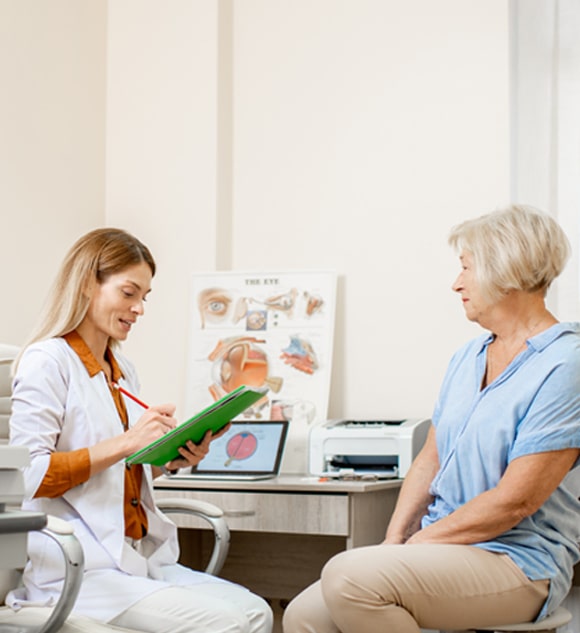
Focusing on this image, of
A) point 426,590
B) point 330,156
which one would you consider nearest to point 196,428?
point 426,590

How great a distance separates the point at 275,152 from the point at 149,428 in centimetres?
206

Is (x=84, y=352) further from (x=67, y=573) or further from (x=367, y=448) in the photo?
(x=367, y=448)

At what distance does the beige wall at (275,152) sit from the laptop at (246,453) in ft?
1.22

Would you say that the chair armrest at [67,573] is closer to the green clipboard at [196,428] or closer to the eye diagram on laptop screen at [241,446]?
the green clipboard at [196,428]

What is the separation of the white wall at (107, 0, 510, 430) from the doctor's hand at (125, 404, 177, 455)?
1.61 m

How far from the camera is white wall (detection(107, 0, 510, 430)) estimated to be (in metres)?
3.52

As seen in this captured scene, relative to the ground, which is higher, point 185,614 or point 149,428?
point 149,428

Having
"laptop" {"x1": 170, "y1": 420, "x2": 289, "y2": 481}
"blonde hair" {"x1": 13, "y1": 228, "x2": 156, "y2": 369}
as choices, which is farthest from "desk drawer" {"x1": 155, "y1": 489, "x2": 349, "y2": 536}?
"blonde hair" {"x1": 13, "y1": 228, "x2": 156, "y2": 369}

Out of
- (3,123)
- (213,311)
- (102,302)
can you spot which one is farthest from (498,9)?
(102,302)

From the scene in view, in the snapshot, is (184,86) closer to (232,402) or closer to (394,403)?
(394,403)

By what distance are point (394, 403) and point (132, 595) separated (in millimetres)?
1789

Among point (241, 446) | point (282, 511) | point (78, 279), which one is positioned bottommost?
point (282, 511)

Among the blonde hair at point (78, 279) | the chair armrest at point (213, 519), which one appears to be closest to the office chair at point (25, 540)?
the chair armrest at point (213, 519)

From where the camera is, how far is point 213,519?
241 centimetres
